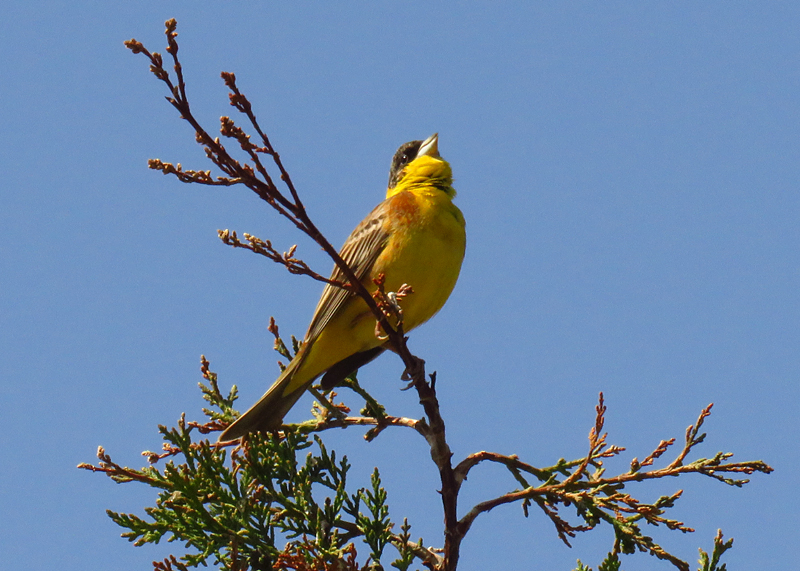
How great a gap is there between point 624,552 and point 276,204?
8.23 ft

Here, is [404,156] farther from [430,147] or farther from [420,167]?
[420,167]

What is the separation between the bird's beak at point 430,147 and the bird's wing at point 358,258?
4.09ft

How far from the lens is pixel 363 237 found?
5.56 m

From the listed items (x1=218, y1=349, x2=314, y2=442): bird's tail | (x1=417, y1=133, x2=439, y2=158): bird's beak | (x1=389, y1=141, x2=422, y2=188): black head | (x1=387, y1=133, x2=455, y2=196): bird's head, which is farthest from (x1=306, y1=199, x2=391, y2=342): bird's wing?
(x1=389, y1=141, x2=422, y2=188): black head

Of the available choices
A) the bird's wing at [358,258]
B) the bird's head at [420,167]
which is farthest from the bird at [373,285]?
the bird's head at [420,167]

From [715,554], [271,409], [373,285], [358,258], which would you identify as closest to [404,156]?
[358,258]

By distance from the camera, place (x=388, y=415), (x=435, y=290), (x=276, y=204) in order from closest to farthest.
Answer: (x=276, y=204)
(x=388, y=415)
(x=435, y=290)

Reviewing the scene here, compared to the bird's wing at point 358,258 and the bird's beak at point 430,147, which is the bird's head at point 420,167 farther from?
the bird's wing at point 358,258

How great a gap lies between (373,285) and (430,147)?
73.3 inches

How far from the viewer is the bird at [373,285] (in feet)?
17.5

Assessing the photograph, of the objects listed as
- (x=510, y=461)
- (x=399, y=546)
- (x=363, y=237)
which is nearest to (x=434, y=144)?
(x=363, y=237)

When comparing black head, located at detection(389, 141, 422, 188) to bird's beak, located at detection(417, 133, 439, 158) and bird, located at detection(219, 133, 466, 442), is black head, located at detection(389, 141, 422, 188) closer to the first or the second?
bird's beak, located at detection(417, 133, 439, 158)

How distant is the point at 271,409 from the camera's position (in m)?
5.13

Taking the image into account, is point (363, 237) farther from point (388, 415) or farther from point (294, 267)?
point (294, 267)
